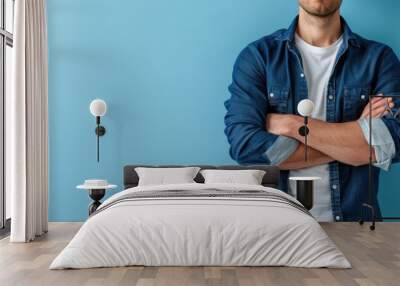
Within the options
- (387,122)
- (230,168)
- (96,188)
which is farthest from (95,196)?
(387,122)

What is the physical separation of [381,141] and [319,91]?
858mm

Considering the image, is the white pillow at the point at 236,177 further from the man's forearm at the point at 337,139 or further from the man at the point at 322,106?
the man's forearm at the point at 337,139

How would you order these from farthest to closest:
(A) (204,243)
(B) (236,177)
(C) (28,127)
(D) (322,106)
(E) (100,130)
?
(E) (100,130) < (D) (322,106) < (B) (236,177) < (C) (28,127) < (A) (204,243)

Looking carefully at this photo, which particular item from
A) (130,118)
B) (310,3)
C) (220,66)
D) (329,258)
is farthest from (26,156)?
(310,3)

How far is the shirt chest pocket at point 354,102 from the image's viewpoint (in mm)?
6535

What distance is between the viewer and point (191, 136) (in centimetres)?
680

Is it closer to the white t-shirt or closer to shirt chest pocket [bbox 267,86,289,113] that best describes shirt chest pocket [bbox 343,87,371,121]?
the white t-shirt

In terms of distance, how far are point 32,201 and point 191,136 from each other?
1953mm

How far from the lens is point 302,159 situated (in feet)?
21.6

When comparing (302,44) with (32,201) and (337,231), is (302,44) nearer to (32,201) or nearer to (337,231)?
(337,231)

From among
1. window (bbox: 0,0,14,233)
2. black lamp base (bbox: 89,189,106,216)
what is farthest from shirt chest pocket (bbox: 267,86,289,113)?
window (bbox: 0,0,14,233)

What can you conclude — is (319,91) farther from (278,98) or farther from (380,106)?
(380,106)

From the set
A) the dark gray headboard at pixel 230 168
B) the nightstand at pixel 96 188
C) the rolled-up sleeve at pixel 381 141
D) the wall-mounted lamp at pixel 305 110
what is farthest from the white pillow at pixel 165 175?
the rolled-up sleeve at pixel 381 141

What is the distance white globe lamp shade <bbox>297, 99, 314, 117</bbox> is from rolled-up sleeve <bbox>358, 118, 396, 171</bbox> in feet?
1.92
